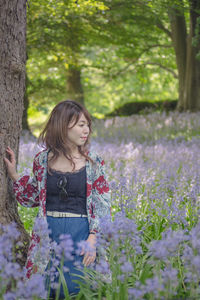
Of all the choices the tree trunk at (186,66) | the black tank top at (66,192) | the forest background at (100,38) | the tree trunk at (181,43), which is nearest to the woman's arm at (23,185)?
the black tank top at (66,192)

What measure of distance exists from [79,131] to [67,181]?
41cm

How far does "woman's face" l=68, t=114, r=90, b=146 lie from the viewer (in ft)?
9.93

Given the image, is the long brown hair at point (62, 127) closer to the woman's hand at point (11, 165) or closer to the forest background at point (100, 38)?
the woman's hand at point (11, 165)

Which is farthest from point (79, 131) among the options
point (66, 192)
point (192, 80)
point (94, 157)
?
point (192, 80)

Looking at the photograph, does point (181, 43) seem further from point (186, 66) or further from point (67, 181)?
point (67, 181)

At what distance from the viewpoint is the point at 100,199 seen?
2.98 metres

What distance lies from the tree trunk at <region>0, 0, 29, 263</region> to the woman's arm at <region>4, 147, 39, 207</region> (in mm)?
51

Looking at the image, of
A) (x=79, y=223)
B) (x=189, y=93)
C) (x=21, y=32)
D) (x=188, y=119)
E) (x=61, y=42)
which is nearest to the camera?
(x=79, y=223)

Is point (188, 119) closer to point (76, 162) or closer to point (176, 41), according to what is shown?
point (176, 41)

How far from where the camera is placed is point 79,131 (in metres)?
3.03

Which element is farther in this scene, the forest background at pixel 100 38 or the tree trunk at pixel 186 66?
the tree trunk at pixel 186 66

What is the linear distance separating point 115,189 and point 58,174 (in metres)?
0.85

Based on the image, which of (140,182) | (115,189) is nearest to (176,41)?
(140,182)

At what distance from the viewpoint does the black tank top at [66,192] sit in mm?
2936
